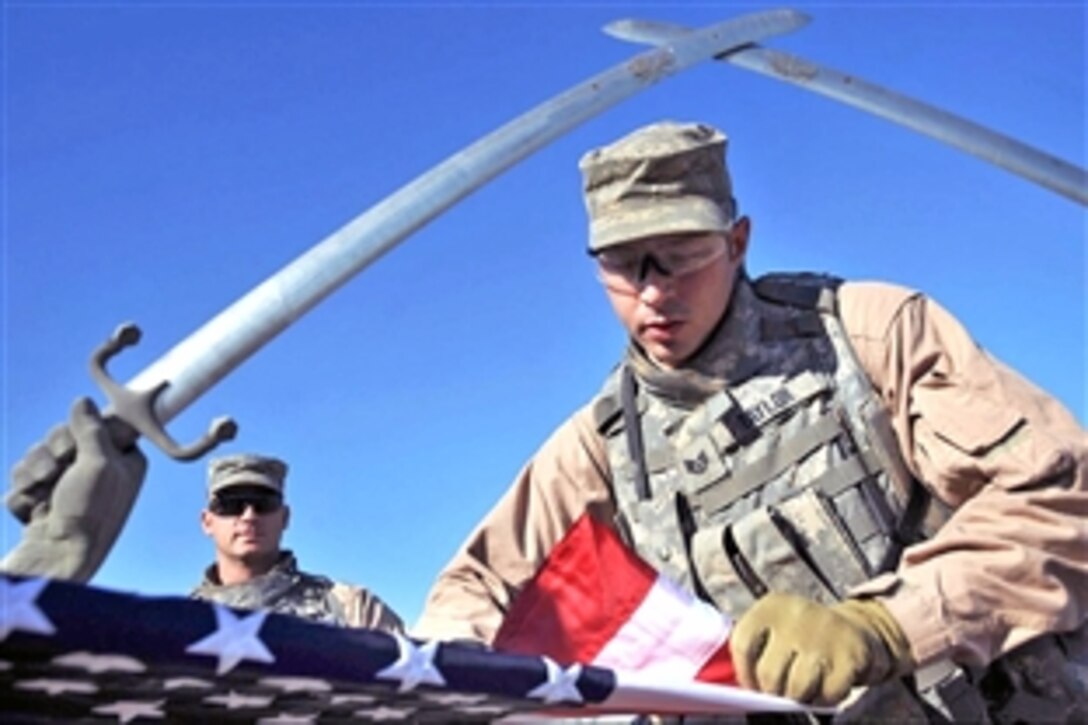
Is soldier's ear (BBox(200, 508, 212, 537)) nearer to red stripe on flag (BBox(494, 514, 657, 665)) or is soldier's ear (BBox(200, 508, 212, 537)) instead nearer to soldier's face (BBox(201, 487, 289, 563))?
soldier's face (BBox(201, 487, 289, 563))

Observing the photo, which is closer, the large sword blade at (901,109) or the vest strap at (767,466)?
the vest strap at (767,466)

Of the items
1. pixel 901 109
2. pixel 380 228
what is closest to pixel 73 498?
pixel 380 228

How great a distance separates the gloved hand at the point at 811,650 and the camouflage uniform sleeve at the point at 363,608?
532cm

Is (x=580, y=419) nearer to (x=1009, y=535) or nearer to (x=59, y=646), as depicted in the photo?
(x=1009, y=535)

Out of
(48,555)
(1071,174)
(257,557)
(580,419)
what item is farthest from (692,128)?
(1071,174)

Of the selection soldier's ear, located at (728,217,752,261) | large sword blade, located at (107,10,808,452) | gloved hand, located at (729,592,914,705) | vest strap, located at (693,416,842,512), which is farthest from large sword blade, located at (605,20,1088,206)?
gloved hand, located at (729,592,914,705)

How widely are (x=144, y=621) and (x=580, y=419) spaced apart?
2438 mm

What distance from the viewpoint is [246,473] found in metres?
8.65

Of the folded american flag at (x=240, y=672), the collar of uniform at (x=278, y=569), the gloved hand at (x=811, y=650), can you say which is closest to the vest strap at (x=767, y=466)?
the gloved hand at (x=811, y=650)

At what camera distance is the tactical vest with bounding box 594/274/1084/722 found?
3711mm

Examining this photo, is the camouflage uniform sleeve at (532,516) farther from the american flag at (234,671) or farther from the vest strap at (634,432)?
the american flag at (234,671)

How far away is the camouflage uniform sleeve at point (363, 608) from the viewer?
8344mm

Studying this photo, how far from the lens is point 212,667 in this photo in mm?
1917

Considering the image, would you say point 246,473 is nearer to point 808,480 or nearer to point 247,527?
point 247,527
